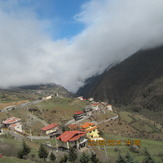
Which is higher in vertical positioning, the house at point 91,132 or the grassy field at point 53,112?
the grassy field at point 53,112

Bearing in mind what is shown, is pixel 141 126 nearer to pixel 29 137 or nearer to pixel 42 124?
pixel 42 124

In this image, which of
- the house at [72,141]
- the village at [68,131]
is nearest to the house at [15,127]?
the village at [68,131]

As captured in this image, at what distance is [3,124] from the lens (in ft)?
225

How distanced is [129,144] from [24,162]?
36852 mm

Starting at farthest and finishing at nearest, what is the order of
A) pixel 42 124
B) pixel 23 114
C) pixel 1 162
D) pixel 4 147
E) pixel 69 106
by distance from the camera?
pixel 69 106 < pixel 23 114 < pixel 42 124 < pixel 4 147 < pixel 1 162

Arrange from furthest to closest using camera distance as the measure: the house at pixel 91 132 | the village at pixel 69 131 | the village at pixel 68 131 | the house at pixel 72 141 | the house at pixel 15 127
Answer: the house at pixel 15 127
the house at pixel 91 132
the village at pixel 68 131
the village at pixel 69 131
the house at pixel 72 141

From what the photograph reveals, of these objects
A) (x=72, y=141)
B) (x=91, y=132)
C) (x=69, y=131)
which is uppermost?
(x=69, y=131)

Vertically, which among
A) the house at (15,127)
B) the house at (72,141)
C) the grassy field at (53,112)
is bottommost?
the house at (72,141)

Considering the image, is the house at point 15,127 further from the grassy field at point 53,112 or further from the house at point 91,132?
the house at point 91,132

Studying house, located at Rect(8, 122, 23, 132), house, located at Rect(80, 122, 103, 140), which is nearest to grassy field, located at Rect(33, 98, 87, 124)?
house, located at Rect(8, 122, 23, 132)

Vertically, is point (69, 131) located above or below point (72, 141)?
above

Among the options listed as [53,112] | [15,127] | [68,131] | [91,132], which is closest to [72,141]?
[68,131]

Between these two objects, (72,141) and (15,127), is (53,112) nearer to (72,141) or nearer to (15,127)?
(15,127)

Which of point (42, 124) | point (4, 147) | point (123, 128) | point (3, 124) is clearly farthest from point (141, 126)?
point (4, 147)
